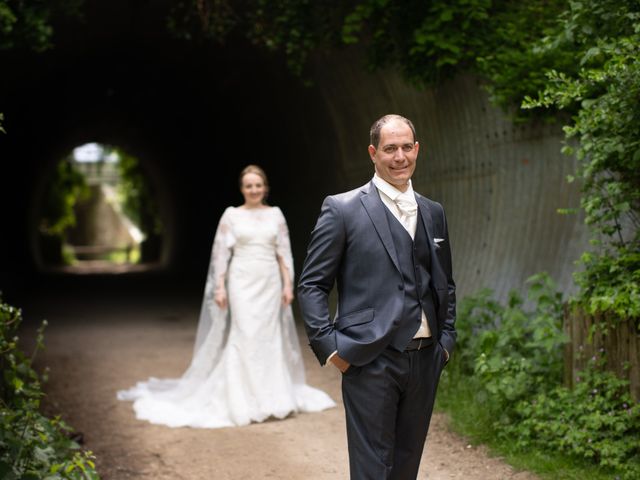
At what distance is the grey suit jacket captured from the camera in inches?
128

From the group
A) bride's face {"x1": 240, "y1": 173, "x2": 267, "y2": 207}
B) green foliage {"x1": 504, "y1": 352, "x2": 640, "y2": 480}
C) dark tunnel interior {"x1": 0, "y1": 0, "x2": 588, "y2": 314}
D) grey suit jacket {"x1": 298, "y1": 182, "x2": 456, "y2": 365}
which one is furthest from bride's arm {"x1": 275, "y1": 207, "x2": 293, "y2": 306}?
grey suit jacket {"x1": 298, "y1": 182, "x2": 456, "y2": 365}

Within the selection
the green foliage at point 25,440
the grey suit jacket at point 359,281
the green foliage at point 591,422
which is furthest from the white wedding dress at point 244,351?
the grey suit jacket at point 359,281

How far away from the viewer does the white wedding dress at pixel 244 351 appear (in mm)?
6680

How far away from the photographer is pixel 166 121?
2052cm

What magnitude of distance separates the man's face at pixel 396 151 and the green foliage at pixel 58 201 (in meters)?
30.7

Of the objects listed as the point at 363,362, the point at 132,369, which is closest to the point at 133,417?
the point at 132,369

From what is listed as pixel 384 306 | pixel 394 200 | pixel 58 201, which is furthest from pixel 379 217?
pixel 58 201

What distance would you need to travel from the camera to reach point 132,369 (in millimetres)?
8633

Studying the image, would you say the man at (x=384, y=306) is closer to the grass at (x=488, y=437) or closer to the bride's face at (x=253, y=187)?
the grass at (x=488, y=437)

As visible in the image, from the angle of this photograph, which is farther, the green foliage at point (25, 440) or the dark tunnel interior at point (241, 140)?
the dark tunnel interior at point (241, 140)

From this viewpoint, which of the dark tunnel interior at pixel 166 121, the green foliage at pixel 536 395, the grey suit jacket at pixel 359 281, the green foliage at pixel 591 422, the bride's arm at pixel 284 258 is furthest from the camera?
the dark tunnel interior at pixel 166 121

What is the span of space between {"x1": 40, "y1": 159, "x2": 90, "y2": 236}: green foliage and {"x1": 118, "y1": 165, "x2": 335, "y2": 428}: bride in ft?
87.7

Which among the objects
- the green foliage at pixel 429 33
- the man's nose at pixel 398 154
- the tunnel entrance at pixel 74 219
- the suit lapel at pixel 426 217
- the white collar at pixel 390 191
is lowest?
the tunnel entrance at pixel 74 219

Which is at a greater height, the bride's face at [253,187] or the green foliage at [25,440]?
the bride's face at [253,187]
